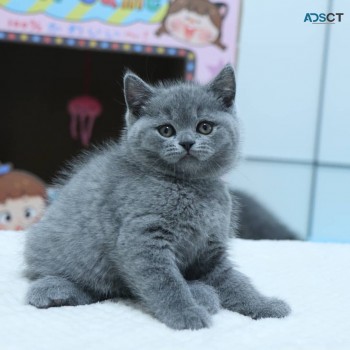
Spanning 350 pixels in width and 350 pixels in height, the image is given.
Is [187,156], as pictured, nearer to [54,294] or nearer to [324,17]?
[54,294]

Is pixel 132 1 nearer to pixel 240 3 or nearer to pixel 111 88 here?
pixel 240 3

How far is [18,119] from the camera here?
291cm

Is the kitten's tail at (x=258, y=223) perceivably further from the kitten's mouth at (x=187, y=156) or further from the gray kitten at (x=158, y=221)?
the kitten's mouth at (x=187, y=156)

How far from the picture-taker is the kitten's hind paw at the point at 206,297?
1012 millimetres

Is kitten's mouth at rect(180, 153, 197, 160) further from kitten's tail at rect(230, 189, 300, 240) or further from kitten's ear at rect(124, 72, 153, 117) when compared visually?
kitten's tail at rect(230, 189, 300, 240)

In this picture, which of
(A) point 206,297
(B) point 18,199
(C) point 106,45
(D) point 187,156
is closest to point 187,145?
(D) point 187,156

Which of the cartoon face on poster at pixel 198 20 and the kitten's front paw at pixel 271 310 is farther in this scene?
the cartoon face on poster at pixel 198 20

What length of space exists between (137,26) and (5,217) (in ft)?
3.10

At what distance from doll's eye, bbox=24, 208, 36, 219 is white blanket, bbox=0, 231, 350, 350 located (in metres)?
0.98

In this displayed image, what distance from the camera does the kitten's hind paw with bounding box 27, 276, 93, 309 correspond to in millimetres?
1015

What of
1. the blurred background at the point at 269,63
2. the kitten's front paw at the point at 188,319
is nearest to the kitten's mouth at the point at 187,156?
the kitten's front paw at the point at 188,319

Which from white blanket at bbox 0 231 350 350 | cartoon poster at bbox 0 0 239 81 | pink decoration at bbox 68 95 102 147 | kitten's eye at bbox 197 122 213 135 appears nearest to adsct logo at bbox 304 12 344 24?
cartoon poster at bbox 0 0 239 81

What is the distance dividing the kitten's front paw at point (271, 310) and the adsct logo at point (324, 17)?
150cm

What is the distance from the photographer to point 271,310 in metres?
1.02
